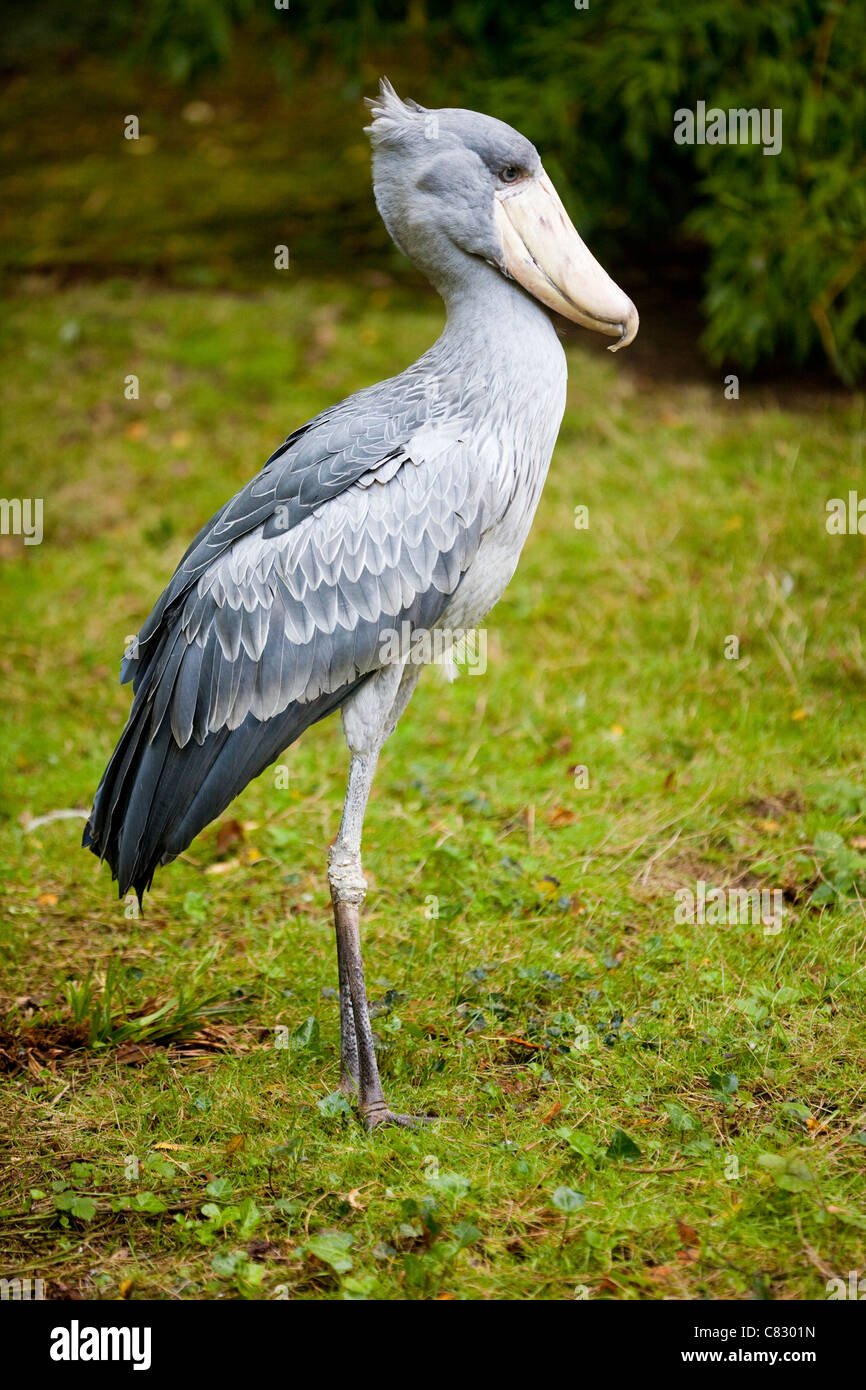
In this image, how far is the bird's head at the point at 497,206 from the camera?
12.0 ft

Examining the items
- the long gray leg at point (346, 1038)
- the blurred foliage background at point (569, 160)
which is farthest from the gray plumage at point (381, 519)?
the blurred foliage background at point (569, 160)

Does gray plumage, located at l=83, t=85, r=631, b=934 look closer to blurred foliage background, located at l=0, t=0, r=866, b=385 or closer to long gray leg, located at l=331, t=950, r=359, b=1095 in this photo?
long gray leg, located at l=331, t=950, r=359, b=1095

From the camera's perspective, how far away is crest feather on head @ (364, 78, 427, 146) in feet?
12.1

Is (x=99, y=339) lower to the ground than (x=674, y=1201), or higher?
higher

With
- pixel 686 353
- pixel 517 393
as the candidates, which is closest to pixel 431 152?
pixel 517 393

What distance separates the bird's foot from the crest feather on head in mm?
2650

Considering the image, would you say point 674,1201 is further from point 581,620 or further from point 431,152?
point 581,620

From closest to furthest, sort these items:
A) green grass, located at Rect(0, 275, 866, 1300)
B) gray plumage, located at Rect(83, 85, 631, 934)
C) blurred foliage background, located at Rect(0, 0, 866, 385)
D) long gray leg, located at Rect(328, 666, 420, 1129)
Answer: green grass, located at Rect(0, 275, 866, 1300) → gray plumage, located at Rect(83, 85, 631, 934) → long gray leg, located at Rect(328, 666, 420, 1129) → blurred foliage background, located at Rect(0, 0, 866, 385)

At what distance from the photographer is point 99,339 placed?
9797 millimetres

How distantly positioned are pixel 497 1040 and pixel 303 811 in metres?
1.73

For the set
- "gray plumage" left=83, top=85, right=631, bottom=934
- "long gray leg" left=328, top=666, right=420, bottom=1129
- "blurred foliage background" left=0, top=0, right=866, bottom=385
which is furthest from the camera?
"blurred foliage background" left=0, top=0, right=866, bottom=385

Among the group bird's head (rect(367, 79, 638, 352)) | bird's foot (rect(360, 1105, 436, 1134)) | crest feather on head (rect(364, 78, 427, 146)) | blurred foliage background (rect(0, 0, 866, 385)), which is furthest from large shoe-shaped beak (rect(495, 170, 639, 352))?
blurred foliage background (rect(0, 0, 866, 385))

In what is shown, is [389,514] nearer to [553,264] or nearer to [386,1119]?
[553,264]
